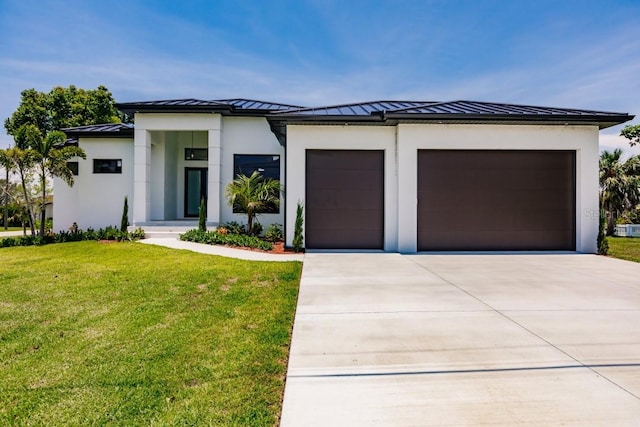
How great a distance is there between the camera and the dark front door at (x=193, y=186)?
14852 millimetres

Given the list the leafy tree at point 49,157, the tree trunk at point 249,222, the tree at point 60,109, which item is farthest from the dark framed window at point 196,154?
the tree at point 60,109

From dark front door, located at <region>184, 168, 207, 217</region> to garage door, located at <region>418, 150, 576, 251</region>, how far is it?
9.59 m

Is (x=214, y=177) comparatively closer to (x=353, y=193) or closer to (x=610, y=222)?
(x=353, y=193)

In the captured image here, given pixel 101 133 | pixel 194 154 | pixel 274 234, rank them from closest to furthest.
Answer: pixel 274 234
pixel 101 133
pixel 194 154

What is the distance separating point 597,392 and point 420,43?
11866mm

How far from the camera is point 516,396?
2535mm

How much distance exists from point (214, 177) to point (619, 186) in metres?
22.6

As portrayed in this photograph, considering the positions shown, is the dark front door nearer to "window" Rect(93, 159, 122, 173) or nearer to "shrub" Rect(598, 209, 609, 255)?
"window" Rect(93, 159, 122, 173)

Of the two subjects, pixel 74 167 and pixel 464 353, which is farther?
pixel 74 167

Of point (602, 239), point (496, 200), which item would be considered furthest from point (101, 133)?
point (602, 239)

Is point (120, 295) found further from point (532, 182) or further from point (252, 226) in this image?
point (532, 182)

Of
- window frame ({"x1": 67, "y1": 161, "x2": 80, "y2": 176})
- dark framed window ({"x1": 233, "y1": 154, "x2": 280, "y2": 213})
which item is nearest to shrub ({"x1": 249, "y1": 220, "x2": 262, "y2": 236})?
dark framed window ({"x1": 233, "y1": 154, "x2": 280, "y2": 213})

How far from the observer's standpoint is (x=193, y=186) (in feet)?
49.1

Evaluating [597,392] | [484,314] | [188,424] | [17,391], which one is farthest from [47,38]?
[597,392]
